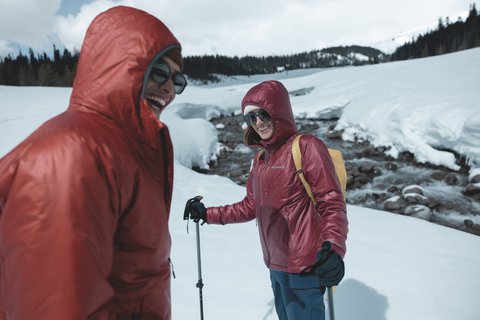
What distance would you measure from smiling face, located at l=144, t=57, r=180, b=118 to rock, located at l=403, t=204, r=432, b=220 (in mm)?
7128

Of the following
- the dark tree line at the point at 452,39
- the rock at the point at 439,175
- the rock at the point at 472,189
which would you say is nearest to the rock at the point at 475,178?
the rock at the point at 472,189

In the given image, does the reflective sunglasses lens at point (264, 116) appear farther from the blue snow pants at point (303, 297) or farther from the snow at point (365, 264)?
the snow at point (365, 264)

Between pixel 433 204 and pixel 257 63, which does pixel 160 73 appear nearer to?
pixel 433 204

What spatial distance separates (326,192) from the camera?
1.64 m

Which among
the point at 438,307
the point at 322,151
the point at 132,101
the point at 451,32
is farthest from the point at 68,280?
the point at 451,32

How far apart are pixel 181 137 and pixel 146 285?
35.0 feet

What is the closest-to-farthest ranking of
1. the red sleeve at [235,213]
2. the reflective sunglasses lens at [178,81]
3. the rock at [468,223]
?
A: the reflective sunglasses lens at [178,81] → the red sleeve at [235,213] → the rock at [468,223]

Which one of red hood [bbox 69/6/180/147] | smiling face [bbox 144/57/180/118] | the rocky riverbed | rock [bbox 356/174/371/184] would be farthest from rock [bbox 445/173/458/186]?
red hood [bbox 69/6/180/147]

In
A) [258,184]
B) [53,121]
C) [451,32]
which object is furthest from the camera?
[451,32]

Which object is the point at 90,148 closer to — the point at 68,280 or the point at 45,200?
the point at 45,200

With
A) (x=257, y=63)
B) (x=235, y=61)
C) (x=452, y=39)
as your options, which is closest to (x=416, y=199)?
(x=452, y=39)

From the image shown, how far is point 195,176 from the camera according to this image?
7.55m

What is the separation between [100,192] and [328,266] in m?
1.16

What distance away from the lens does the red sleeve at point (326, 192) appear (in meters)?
1.57
